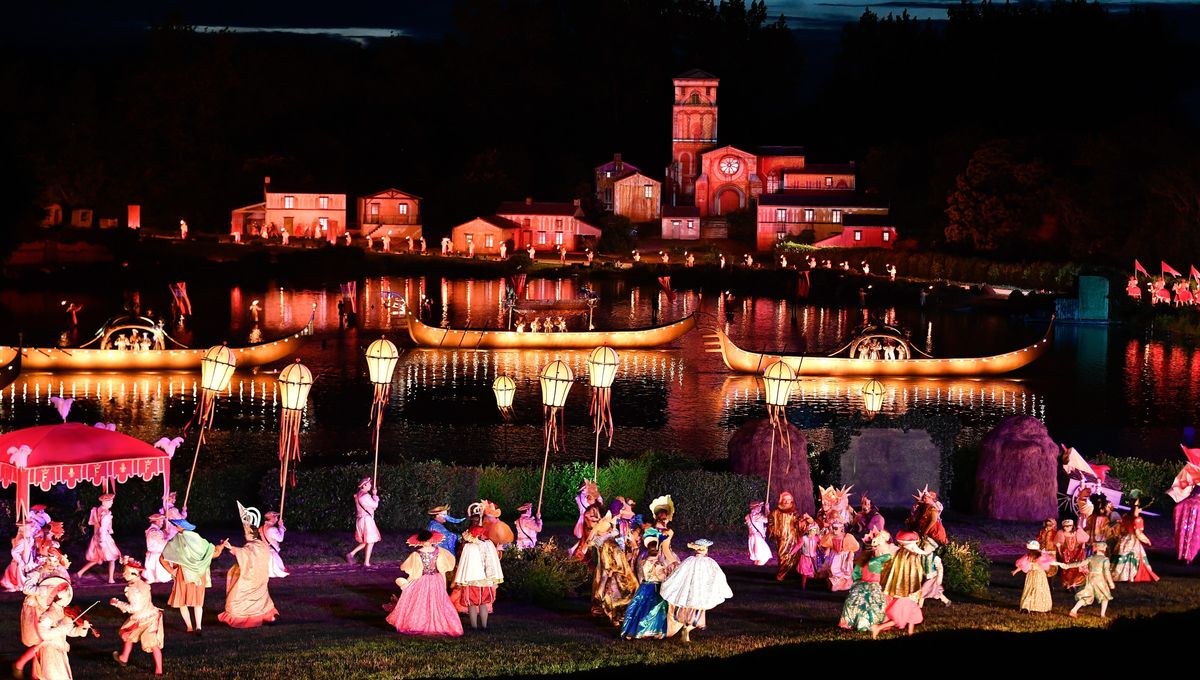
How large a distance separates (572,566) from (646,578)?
8.78ft

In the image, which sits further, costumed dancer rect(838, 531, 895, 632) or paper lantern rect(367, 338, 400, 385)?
paper lantern rect(367, 338, 400, 385)

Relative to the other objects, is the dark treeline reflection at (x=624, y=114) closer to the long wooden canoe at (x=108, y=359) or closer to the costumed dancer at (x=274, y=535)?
the long wooden canoe at (x=108, y=359)

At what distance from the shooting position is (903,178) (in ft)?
356

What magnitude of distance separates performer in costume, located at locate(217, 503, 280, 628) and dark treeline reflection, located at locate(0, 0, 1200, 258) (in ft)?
229

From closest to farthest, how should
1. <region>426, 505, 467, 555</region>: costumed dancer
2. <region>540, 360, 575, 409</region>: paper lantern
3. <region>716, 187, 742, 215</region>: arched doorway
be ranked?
<region>426, 505, 467, 555</region>: costumed dancer → <region>540, 360, 575, 409</region>: paper lantern → <region>716, 187, 742, 215</region>: arched doorway

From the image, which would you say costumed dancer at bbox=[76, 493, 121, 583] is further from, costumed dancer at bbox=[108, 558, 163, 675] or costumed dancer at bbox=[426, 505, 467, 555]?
Result: costumed dancer at bbox=[426, 505, 467, 555]

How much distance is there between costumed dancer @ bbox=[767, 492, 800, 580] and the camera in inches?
976

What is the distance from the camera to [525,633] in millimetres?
21438

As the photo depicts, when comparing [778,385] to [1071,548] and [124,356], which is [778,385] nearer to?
[1071,548]

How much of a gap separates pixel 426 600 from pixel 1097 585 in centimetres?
951

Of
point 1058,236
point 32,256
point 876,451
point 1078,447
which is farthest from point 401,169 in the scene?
point 876,451

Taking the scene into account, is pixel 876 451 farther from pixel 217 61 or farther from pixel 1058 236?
pixel 217 61

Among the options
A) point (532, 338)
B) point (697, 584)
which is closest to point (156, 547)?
point (697, 584)

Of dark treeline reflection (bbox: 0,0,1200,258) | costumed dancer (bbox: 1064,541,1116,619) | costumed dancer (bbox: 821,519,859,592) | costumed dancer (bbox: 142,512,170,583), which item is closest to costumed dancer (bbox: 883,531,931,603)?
costumed dancer (bbox: 821,519,859,592)
